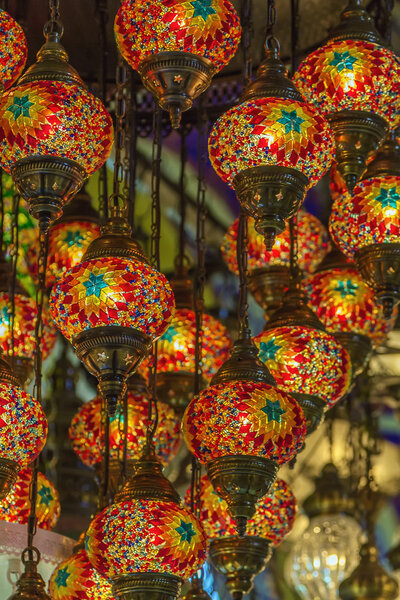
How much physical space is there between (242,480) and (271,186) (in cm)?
67

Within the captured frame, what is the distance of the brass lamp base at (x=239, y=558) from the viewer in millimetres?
4109

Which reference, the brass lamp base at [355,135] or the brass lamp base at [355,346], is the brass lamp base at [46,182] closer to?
the brass lamp base at [355,135]

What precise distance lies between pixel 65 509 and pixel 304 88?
9.07ft

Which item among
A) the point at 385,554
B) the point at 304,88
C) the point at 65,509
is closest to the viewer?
the point at 304,88

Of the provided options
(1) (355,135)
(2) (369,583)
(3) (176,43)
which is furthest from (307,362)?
(2) (369,583)

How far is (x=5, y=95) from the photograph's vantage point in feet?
11.3

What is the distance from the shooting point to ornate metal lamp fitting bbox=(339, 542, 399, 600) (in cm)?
602

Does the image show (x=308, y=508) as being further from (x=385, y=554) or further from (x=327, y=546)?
(x=385, y=554)

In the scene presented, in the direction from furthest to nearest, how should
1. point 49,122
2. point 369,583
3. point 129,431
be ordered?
point 369,583
point 129,431
point 49,122

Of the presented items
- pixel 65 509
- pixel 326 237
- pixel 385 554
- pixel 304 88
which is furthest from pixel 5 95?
pixel 385 554

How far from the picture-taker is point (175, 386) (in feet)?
14.8

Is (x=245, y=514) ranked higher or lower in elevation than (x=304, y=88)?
lower

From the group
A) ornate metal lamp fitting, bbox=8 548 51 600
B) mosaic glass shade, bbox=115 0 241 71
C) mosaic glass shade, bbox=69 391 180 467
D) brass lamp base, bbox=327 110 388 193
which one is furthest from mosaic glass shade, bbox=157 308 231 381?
mosaic glass shade, bbox=115 0 241 71

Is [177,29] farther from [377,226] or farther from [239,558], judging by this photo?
[239,558]
